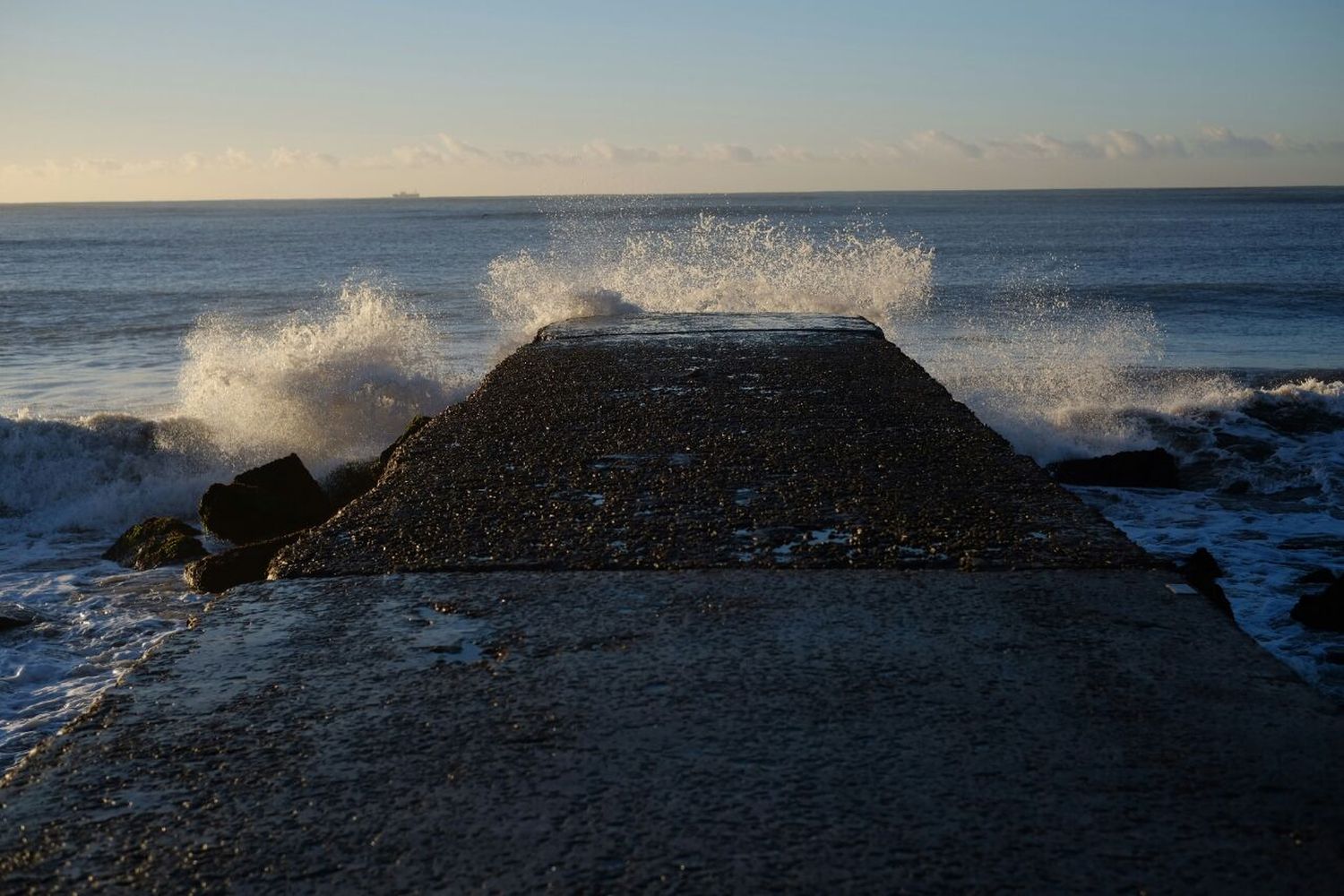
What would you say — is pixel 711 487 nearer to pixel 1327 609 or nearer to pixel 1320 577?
pixel 1327 609

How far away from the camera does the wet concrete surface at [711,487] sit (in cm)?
279

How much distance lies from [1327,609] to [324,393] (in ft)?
22.7

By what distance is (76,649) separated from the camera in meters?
5.16

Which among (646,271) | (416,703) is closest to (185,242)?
(646,271)

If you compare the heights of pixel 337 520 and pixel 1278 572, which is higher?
pixel 337 520

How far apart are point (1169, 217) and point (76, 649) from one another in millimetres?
70405

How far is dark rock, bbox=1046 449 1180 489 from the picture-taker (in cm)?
862

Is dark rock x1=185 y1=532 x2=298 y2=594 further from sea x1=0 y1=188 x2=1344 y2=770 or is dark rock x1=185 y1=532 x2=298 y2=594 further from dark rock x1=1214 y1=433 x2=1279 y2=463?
dark rock x1=1214 y1=433 x2=1279 y2=463

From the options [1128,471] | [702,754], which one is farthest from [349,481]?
[702,754]

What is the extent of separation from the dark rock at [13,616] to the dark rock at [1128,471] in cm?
631

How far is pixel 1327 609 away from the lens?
17.3ft

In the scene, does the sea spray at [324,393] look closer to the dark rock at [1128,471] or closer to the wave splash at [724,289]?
the wave splash at [724,289]

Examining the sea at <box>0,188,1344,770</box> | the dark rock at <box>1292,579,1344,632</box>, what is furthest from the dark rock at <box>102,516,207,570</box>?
the dark rock at <box>1292,579,1344,632</box>

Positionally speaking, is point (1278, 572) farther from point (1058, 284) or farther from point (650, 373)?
point (1058, 284)
